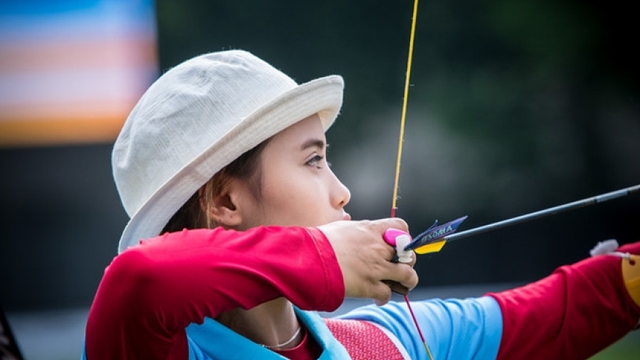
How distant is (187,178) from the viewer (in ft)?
4.20

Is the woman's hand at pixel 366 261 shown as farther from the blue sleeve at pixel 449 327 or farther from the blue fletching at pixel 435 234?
the blue sleeve at pixel 449 327

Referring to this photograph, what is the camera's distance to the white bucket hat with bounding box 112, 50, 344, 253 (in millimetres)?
1274

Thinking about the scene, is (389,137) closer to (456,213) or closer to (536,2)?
(456,213)

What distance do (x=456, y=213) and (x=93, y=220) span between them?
1.70 metres

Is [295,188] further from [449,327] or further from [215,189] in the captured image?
[449,327]

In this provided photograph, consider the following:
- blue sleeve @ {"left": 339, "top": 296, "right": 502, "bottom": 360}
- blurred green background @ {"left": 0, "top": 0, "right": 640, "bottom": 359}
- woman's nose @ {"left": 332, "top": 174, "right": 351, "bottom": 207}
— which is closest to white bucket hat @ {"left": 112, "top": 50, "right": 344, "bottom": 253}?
woman's nose @ {"left": 332, "top": 174, "right": 351, "bottom": 207}

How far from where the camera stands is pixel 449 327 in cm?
148

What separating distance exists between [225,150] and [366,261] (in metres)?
0.30

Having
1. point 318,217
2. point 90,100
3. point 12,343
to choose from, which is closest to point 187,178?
point 318,217

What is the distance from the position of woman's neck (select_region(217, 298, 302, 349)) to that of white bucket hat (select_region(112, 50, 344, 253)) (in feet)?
0.56

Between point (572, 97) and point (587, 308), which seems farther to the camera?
point (572, 97)

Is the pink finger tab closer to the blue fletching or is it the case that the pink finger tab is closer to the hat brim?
the blue fletching

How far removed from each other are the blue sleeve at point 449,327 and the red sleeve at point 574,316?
23mm

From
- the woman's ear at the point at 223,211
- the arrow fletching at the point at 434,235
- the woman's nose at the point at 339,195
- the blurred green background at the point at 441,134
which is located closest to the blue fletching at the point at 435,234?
the arrow fletching at the point at 434,235
